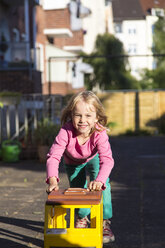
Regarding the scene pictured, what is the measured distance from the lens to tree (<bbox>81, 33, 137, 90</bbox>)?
3492 centimetres

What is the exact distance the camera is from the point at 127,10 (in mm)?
58938

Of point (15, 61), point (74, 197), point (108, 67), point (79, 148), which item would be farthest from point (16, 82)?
point (108, 67)

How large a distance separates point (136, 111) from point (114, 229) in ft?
58.5

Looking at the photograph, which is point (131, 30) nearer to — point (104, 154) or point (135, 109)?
point (135, 109)

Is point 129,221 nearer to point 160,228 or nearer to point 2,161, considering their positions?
point 160,228

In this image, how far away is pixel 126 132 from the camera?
69.4 feet

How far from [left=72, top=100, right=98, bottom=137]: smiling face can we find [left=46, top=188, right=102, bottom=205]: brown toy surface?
22.9 inches

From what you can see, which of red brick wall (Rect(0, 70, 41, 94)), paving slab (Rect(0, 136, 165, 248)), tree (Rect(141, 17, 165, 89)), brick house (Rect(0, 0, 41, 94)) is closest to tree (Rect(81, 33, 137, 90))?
tree (Rect(141, 17, 165, 89))

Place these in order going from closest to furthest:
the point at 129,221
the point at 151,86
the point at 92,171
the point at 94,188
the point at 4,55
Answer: the point at 94,188, the point at 92,171, the point at 129,221, the point at 4,55, the point at 151,86

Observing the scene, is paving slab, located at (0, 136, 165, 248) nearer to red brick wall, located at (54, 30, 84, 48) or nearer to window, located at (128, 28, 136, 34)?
red brick wall, located at (54, 30, 84, 48)

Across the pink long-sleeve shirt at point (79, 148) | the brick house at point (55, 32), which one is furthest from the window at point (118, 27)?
the pink long-sleeve shirt at point (79, 148)

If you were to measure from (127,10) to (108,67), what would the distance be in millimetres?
26063

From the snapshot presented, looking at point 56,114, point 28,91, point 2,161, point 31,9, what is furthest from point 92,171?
point 31,9

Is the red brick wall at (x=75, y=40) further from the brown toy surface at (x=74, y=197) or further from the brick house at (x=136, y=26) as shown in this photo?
the brick house at (x=136, y=26)
